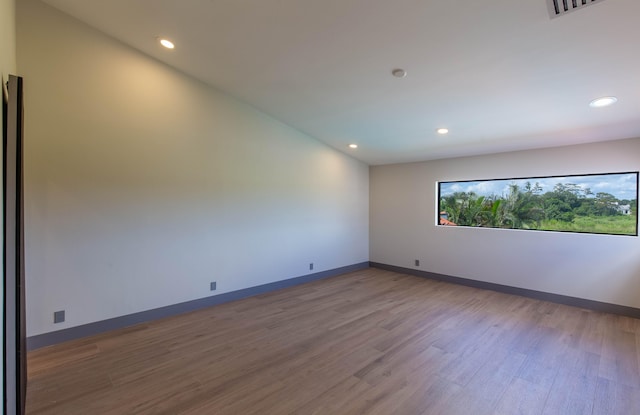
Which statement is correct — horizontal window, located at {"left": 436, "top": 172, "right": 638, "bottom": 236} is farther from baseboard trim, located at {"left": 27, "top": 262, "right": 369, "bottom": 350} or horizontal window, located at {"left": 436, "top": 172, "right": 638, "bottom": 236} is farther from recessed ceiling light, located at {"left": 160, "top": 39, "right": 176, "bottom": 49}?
recessed ceiling light, located at {"left": 160, "top": 39, "right": 176, "bottom": 49}

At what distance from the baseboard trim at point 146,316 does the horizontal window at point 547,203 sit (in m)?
3.23

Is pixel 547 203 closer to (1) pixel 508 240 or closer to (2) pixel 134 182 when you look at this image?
(1) pixel 508 240

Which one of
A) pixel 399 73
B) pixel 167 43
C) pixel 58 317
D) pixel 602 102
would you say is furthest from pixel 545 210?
pixel 58 317

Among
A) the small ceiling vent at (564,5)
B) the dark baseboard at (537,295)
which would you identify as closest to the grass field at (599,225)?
the dark baseboard at (537,295)

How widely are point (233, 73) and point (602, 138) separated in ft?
16.2

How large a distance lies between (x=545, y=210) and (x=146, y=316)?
5875 mm

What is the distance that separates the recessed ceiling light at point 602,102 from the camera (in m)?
2.91

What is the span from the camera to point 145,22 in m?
2.88

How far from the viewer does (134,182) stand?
341 centimetres

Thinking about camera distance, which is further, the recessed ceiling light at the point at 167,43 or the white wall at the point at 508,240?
the white wall at the point at 508,240

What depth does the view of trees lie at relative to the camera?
3.93 meters

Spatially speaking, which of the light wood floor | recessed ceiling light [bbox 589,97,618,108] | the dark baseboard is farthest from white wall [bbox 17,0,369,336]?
recessed ceiling light [bbox 589,97,618,108]

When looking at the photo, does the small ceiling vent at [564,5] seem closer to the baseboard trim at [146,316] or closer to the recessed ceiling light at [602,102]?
the recessed ceiling light at [602,102]

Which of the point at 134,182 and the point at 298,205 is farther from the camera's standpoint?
the point at 298,205
